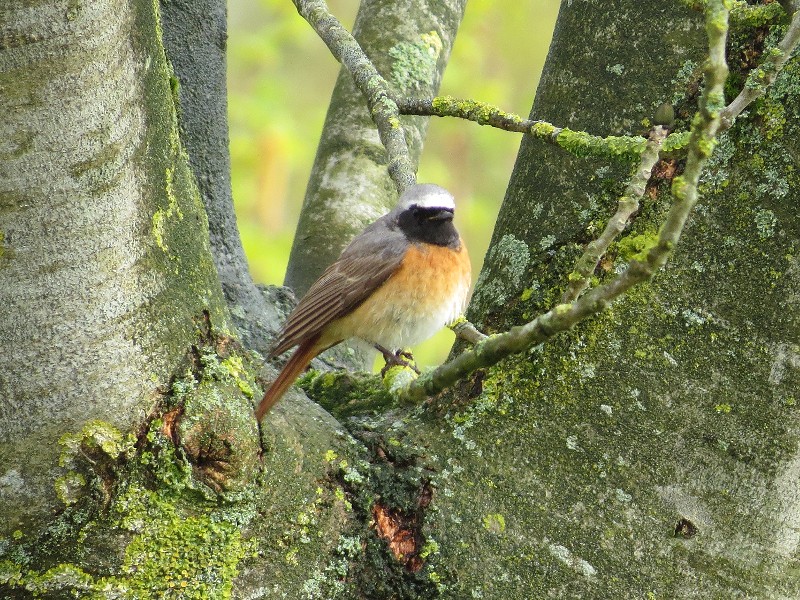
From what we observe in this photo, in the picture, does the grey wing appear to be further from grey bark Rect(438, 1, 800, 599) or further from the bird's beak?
grey bark Rect(438, 1, 800, 599)

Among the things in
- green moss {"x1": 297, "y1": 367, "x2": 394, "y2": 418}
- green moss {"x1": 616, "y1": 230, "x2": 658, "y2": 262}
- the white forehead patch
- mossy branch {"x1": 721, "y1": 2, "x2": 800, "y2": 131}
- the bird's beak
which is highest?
mossy branch {"x1": 721, "y1": 2, "x2": 800, "y2": 131}

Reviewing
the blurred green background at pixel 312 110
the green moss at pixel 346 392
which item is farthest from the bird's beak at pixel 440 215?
the blurred green background at pixel 312 110

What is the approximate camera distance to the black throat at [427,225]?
12.4 ft

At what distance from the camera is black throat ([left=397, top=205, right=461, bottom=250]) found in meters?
3.78

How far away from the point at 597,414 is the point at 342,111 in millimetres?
2463

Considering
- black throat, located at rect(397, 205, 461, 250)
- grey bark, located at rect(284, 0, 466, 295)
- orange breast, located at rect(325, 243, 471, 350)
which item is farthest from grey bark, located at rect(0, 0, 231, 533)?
grey bark, located at rect(284, 0, 466, 295)

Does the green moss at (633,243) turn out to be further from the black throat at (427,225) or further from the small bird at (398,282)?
the black throat at (427,225)

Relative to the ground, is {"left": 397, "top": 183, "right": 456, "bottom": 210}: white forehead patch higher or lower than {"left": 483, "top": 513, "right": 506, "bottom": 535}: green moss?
higher

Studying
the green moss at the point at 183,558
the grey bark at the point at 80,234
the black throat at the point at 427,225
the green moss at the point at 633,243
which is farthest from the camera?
the black throat at the point at 427,225

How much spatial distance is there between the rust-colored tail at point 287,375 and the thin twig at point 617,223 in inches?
32.9

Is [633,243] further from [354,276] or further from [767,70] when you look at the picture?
[354,276]

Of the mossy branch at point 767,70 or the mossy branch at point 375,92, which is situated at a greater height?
the mossy branch at point 767,70

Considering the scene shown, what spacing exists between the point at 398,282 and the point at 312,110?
518 centimetres

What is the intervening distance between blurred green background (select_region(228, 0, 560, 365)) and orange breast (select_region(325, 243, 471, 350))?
3.42 metres
